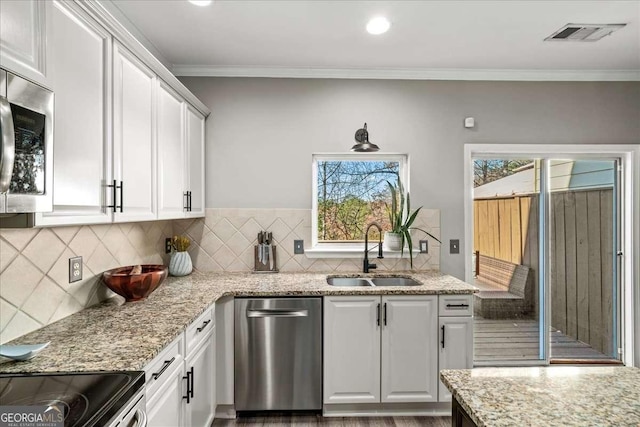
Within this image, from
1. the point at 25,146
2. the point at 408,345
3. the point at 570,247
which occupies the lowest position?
the point at 408,345

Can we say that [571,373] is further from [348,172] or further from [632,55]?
[632,55]

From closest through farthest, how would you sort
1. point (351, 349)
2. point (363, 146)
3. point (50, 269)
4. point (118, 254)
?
point (50, 269) < point (118, 254) < point (351, 349) < point (363, 146)

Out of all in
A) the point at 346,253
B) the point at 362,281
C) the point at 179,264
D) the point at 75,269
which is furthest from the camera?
the point at 346,253

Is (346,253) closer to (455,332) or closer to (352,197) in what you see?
(352,197)

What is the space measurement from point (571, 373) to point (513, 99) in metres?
2.78

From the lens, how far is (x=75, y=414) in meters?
1.01

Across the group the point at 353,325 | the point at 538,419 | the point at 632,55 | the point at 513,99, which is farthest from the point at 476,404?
the point at 632,55

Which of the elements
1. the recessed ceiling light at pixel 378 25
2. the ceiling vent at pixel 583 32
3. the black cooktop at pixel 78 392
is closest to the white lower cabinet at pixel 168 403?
the black cooktop at pixel 78 392

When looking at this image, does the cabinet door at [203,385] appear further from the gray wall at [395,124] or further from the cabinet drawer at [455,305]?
the cabinet drawer at [455,305]

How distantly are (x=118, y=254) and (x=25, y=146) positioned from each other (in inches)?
55.8

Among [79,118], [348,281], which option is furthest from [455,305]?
[79,118]

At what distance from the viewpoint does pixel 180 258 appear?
3.04m

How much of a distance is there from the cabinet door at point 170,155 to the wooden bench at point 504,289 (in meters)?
2.55

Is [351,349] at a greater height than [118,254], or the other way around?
[118,254]
